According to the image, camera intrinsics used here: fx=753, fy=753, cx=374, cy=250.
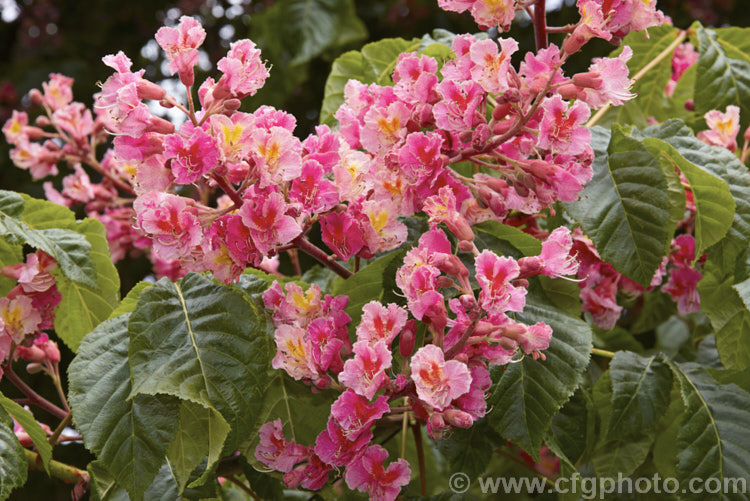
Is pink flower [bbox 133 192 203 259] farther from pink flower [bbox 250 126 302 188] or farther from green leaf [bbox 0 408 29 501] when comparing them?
green leaf [bbox 0 408 29 501]

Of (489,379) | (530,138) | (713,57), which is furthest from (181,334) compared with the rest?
(713,57)

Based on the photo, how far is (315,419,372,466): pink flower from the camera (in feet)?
3.47

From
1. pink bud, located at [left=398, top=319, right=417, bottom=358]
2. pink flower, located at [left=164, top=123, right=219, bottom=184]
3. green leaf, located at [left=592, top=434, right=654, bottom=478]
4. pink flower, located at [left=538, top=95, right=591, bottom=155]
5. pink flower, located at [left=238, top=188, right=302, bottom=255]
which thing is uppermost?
pink flower, located at [left=164, top=123, right=219, bottom=184]

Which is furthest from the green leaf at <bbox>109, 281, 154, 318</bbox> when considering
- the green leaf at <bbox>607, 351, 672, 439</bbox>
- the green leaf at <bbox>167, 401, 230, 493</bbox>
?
the green leaf at <bbox>607, 351, 672, 439</bbox>

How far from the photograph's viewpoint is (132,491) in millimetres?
1021

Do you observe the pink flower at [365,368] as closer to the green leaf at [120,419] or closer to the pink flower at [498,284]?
the pink flower at [498,284]

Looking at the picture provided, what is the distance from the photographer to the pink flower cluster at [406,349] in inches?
38.6

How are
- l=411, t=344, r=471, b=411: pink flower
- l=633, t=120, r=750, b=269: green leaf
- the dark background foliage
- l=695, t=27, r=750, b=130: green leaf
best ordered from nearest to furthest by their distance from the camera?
l=411, t=344, r=471, b=411: pink flower < l=633, t=120, r=750, b=269: green leaf < l=695, t=27, r=750, b=130: green leaf < the dark background foliage

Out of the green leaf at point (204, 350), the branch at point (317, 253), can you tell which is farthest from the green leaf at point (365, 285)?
the green leaf at point (204, 350)

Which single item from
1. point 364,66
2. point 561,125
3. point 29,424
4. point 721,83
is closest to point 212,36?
point 364,66

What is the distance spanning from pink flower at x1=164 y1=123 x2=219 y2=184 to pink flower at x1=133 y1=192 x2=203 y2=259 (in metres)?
0.04

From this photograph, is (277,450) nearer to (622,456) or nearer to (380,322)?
(380,322)

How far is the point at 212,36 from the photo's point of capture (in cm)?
405

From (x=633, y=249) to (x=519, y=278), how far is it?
24 cm
